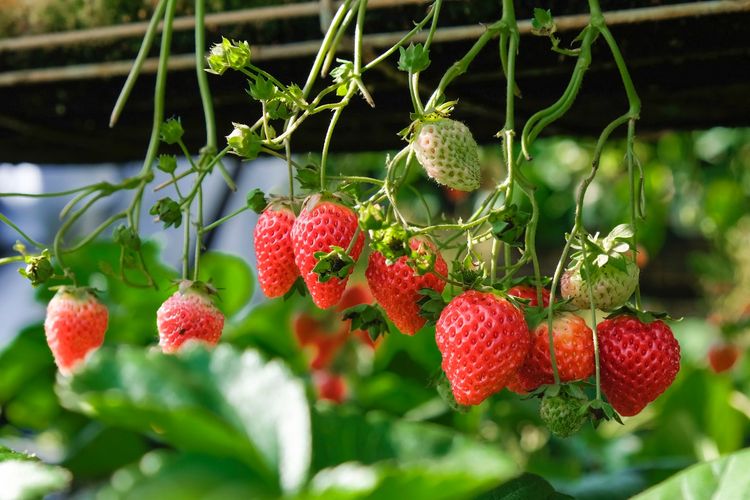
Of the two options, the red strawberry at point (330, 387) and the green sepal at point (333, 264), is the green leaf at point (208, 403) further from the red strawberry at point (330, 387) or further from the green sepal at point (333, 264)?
the red strawberry at point (330, 387)

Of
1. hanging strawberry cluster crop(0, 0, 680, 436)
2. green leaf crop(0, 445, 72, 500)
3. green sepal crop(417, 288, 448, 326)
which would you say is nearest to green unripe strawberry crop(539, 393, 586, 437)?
hanging strawberry cluster crop(0, 0, 680, 436)

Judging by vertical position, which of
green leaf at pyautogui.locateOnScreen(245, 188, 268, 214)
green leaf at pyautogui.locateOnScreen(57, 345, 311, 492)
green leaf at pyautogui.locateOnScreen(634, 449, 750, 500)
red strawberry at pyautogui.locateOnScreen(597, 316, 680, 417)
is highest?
green leaf at pyautogui.locateOnScreen(57, 345, 311, 492)

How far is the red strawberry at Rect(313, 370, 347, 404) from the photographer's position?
1760mm

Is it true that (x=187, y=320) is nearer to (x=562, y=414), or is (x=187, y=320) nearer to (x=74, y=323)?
(x=74, y=323)

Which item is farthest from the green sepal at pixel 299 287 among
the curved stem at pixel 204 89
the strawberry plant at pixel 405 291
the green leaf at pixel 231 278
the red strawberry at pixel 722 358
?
the red strawberry at pixel 722 358

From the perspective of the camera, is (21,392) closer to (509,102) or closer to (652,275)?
(509,102)

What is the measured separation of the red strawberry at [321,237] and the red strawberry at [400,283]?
0.08 ft

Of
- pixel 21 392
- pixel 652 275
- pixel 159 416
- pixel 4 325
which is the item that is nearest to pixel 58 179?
pixel 4 325

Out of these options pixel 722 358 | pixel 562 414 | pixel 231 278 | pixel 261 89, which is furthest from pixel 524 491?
pixel 722 358

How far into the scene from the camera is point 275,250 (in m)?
0.70

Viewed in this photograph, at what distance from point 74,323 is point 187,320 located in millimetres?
118

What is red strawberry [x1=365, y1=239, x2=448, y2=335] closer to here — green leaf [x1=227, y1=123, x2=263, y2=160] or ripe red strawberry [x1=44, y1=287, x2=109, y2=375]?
green leaf [x1=227, y1=123, x2=263, y2=160]

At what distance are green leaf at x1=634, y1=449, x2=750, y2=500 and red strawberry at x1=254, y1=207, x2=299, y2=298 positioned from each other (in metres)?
0.29

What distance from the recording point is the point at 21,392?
1.60 meters
